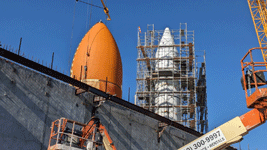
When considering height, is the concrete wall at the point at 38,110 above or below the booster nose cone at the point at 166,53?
below

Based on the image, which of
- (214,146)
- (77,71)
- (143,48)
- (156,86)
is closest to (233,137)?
(214,146)

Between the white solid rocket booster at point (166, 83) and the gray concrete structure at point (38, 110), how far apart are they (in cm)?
1363

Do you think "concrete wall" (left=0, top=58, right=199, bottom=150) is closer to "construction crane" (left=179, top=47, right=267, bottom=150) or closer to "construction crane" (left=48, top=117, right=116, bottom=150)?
"construction crane" (left=48, top=117, right=116, bottom=150)

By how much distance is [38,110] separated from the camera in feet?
61.5

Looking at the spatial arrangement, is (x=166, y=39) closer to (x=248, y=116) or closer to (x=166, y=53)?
(x=166, y=53)

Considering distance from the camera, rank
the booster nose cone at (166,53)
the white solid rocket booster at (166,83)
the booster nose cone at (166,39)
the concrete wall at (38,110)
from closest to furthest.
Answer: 1. the concrete wall at (38,110)
2. the white solid rocket booster at (166,83)
3. the booster nose cone at (166,53)
4. the booster nose cone at (166,39)

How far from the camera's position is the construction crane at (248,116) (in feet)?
43.6

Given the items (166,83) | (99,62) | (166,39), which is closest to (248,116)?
(99,62)

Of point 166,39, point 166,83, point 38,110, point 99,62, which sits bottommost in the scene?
point 38,110

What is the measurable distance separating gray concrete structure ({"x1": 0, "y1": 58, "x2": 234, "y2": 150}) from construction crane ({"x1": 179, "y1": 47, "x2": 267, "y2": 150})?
Result: 8.27 metres

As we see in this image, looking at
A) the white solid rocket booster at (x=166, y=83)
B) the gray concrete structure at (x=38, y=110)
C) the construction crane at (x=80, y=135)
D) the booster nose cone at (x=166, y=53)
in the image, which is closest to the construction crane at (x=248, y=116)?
the construction crane at (x=80, y=135)

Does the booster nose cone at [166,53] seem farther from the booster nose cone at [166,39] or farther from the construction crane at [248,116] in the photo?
the construction crane at [248,116]

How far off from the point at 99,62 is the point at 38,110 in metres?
8.47

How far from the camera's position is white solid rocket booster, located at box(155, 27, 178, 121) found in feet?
125
